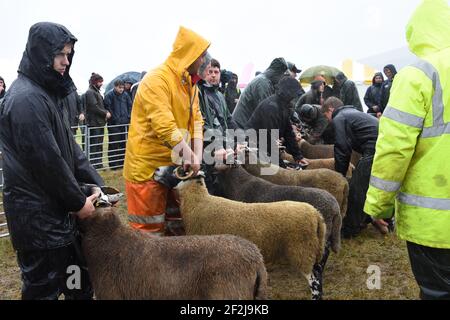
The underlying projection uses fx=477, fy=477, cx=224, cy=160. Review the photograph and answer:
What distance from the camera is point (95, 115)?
11.1m

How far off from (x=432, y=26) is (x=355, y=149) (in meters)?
3.47

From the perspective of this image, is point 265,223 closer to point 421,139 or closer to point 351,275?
point 351,275

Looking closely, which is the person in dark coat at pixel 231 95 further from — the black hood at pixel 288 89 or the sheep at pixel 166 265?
the sheep at pixel 166 265

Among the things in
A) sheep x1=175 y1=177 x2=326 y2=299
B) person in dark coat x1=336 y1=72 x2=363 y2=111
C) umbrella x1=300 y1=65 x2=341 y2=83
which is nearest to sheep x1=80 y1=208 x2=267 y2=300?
sheep x1=175 y1=177 x2=326 y2=299

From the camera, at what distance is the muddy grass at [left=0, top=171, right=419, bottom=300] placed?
4.55 meters

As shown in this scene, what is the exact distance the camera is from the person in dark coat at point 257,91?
6941 millimetres

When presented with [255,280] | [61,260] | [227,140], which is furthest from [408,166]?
[227,140]

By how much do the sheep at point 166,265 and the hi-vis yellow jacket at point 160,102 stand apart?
744 millimetres

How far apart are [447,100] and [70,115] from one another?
89.3 inches

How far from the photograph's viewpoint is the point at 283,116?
19.8 feet

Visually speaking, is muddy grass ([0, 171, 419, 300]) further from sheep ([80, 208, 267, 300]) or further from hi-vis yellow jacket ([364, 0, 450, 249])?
hi-vis yellow jacket ([364, 0, 450, 249])

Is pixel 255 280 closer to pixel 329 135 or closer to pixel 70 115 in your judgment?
pixel 70 115

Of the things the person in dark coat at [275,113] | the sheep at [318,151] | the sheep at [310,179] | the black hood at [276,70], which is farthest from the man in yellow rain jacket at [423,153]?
the sheep at [318,151]

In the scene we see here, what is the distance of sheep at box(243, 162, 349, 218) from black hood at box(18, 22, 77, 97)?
3.12m
